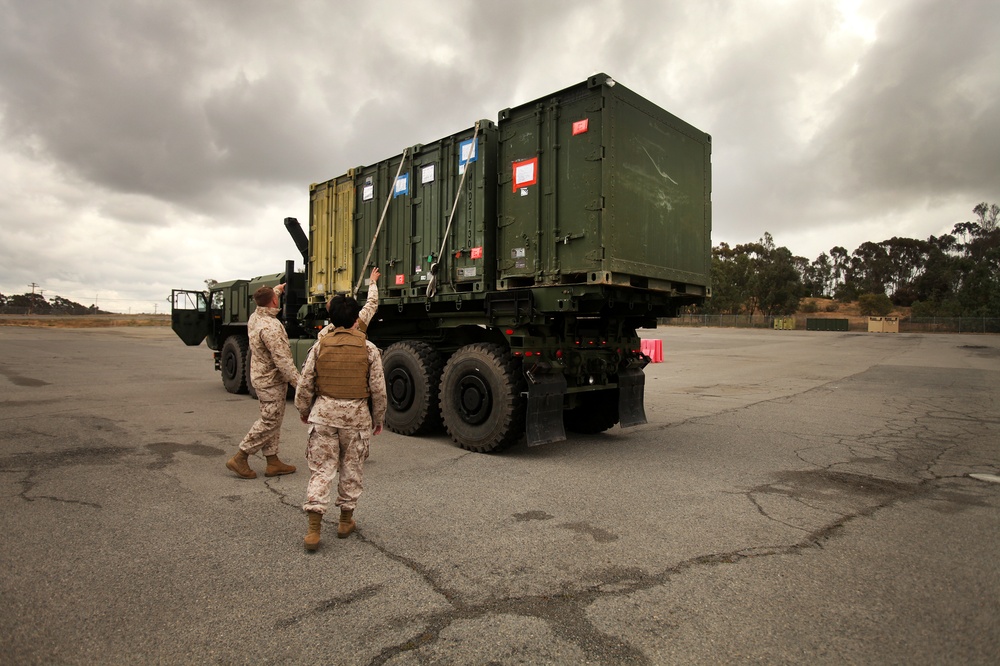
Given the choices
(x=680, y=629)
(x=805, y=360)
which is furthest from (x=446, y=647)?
(x=805, y=360)

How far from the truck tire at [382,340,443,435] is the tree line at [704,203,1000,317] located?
76.0 meters

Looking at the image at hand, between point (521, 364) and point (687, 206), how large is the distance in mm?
2961

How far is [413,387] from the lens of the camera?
755 cm

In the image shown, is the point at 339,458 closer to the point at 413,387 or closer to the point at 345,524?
the point at 345,524

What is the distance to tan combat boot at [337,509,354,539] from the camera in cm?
384

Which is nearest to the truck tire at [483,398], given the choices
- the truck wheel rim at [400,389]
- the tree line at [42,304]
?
the truck wheel rim at [400,389]

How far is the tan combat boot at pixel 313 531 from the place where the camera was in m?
3.59

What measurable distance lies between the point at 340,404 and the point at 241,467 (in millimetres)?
2015

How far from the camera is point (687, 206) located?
7.16 m

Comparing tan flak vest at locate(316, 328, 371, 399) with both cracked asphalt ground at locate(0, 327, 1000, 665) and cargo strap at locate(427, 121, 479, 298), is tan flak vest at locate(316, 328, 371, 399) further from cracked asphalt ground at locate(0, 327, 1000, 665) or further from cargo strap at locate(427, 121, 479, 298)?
cargo strap at locate(427, 121, 479, 298)

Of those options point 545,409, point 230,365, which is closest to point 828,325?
point 230,365

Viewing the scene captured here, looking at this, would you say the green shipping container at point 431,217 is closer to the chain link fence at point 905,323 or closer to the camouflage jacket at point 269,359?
the camouflage jacket at point 269,359

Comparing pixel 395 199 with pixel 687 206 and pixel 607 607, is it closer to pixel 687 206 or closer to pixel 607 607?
pixel 687 206

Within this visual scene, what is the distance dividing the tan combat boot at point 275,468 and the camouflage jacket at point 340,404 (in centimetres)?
167
